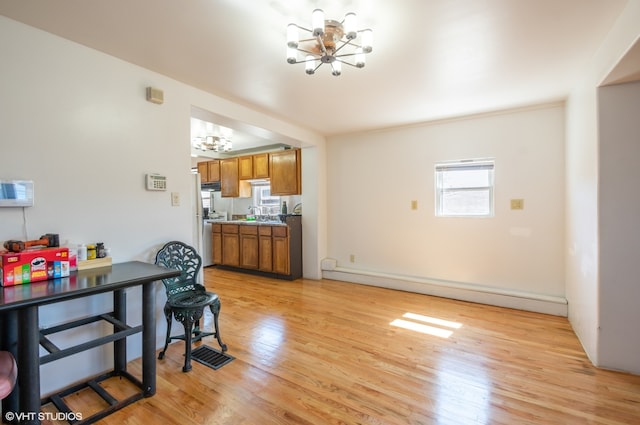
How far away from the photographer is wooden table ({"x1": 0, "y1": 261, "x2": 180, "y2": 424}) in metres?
1.42

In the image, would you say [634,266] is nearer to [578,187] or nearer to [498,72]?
[578,187]

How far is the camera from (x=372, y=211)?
14.8 feet

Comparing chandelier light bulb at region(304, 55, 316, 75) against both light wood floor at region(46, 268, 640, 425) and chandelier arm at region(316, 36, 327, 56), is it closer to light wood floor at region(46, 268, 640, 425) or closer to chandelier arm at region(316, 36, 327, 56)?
chandelier arm at region(316, 36, 327, 56)

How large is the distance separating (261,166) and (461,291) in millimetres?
3721

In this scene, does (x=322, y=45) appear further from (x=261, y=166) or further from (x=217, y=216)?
(x=217, y=216)

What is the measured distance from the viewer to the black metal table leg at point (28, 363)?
1.41 m

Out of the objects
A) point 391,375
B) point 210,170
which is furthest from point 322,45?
point 210,170

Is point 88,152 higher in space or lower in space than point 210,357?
higher

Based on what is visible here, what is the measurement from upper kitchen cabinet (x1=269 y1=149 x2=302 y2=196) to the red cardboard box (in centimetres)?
338

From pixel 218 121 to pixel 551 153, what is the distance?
3.70m

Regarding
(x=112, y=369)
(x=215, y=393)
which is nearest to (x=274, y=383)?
(x=215, y=393)

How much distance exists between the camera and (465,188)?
12.7ft

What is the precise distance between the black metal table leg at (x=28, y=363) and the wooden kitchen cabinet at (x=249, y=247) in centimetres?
354

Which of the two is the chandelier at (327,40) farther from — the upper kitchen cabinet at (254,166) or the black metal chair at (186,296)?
the upper kitchen cabinet at (254,166)
